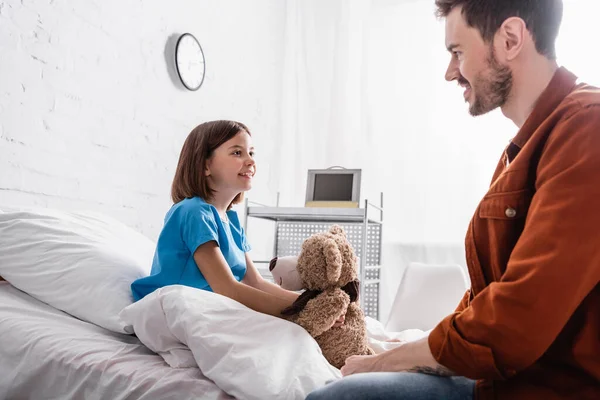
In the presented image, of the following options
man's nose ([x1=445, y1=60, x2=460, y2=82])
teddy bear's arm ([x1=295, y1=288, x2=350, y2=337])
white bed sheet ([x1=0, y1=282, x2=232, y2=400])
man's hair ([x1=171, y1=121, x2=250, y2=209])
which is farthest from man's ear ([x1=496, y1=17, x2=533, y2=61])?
man's hair ([x1=171, y1=121, x2=250, y2=209])

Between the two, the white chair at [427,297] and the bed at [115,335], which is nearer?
the bed at [115,335]

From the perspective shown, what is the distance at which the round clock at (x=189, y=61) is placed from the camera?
2.42 m

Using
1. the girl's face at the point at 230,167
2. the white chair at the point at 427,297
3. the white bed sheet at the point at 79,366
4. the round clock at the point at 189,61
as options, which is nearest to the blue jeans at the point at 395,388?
the white bed sheet at the point at 79,366

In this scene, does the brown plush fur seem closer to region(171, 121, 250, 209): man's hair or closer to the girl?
the girl

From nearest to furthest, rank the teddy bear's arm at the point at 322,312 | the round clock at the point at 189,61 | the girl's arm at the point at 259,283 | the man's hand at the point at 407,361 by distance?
the man's hand at the point at 407,361 → the teddy bear's arm at the point at 322,312 → the girl's arm at the point at 259,283 → the round clock at the point at 189,61

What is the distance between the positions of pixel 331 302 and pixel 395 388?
0.44 metres

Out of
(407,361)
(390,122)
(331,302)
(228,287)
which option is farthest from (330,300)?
(390,122)

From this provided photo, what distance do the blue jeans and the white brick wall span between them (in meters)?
1.32

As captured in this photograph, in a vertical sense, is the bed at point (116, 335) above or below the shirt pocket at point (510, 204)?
below

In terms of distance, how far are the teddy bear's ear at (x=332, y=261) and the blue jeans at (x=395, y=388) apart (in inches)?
16.4

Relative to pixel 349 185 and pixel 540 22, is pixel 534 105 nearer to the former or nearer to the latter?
pixel 540 22

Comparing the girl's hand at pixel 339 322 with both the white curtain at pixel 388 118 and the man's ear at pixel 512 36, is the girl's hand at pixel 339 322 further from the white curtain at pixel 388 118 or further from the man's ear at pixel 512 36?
the white curtain at pixel 388 118

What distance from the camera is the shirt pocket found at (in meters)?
0.73

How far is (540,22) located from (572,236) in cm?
38
